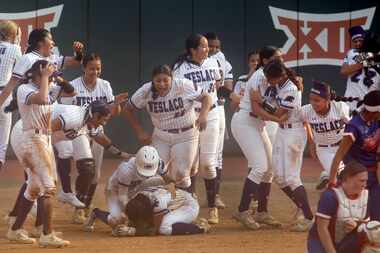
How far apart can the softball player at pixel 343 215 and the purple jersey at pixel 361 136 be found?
0.96 m

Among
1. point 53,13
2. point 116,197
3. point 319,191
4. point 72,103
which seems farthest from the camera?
point 53,13

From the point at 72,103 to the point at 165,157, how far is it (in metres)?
1.20

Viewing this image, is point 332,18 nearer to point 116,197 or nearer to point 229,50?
point 229,50

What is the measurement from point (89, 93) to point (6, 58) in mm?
920

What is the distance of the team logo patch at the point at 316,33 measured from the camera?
1511cm

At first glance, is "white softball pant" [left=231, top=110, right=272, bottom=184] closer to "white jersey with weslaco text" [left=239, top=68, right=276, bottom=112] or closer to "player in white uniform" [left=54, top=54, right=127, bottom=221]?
"white jersey with weslaco text" [left=239, top=68, right=276, bottom=112]

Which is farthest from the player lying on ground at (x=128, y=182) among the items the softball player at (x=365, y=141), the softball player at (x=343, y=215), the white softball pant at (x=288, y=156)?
the softball player at (x=343, y=215)

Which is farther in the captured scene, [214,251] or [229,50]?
[229,50]

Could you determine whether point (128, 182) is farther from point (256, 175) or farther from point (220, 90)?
point (220, 90)

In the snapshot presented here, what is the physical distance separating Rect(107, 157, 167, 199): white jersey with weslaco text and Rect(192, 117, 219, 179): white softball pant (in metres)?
0.92

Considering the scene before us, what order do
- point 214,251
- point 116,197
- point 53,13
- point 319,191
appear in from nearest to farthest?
point 214,251, point 116,197, point 319,191, point 53,13

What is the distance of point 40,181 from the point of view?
8953 millimetres

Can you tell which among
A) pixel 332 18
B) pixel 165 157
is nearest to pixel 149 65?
pixel 332 18

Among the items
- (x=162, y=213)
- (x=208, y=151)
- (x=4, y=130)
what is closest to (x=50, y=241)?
(x=162, y=213)
